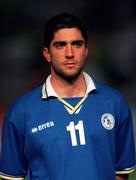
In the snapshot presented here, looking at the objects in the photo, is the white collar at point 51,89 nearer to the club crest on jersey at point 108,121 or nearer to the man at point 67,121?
the man at point 67,121

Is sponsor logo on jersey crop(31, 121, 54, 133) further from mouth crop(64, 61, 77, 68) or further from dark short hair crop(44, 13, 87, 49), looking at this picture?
dark short hair crop(44, 13, 87, 49)

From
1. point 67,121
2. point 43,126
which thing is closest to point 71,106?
point 67,121

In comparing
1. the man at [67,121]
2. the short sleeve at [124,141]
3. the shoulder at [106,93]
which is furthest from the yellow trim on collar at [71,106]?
the short sleeve at [124,141]

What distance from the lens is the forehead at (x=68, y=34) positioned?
389 centimetres

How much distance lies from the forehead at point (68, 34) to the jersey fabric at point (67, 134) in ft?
1.10

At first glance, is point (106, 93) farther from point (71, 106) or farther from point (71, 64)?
point (71, 64)

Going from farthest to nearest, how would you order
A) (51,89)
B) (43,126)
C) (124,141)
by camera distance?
(124,141) < (51,89) < (43,126)

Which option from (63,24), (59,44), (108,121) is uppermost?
(63,24)

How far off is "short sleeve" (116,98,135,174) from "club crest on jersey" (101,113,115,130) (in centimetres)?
9

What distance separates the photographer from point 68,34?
391cm

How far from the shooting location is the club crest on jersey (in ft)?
13.0

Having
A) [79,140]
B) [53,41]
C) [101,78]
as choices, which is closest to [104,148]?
[79,140]

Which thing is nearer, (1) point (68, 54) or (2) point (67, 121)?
(1) point (68, 54)

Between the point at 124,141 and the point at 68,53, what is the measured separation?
741mm
